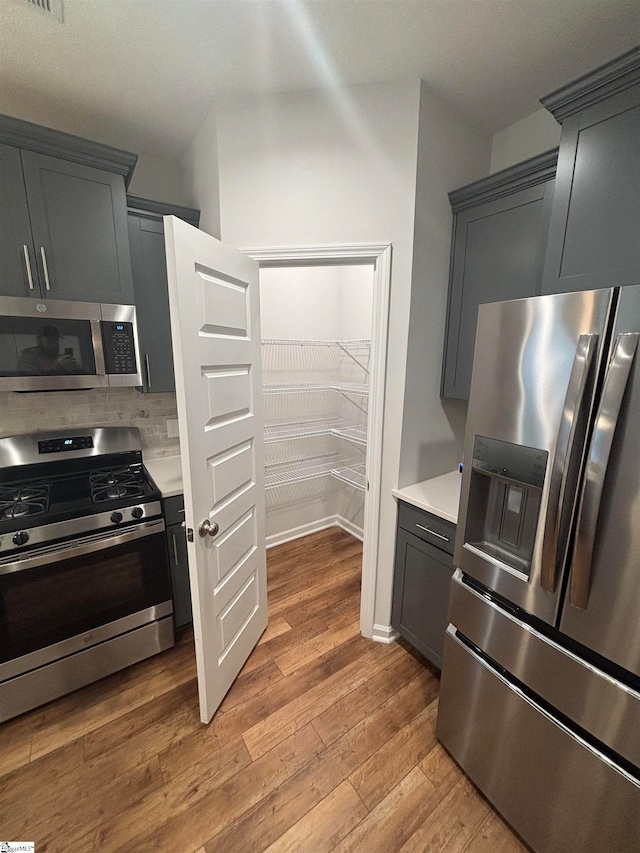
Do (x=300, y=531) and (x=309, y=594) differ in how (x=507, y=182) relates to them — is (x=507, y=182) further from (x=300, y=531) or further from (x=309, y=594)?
(x=300, y=531)

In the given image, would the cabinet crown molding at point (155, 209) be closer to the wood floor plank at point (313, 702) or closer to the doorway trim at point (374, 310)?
the doorway trim at point (374, 310)

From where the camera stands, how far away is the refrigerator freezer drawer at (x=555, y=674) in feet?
3.07

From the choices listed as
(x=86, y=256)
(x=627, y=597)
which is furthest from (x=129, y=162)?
(x=627, y=597)

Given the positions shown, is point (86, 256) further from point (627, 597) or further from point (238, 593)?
point (627, 597)

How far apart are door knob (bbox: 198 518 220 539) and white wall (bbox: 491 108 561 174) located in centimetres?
224

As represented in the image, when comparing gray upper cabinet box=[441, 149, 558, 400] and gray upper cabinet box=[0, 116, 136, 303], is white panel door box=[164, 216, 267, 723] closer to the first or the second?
gray upper cabinet box=[0, 116, 136, 303]

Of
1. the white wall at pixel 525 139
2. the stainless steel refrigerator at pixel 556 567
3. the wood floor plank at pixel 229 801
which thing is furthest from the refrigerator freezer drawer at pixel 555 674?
the white wall at pixel 525 139

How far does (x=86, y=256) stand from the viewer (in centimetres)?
170

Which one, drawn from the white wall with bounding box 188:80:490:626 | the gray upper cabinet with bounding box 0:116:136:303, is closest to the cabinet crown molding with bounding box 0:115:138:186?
the gray upper cabinet with bounding box 0:116:136:303

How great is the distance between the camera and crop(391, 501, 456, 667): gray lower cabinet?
166 centimetres

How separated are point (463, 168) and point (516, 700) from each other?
7.63 feet

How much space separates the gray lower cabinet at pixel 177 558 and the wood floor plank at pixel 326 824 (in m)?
1.06

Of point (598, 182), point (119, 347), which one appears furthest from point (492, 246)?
point (119, 347)

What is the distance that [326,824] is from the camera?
125 cm
